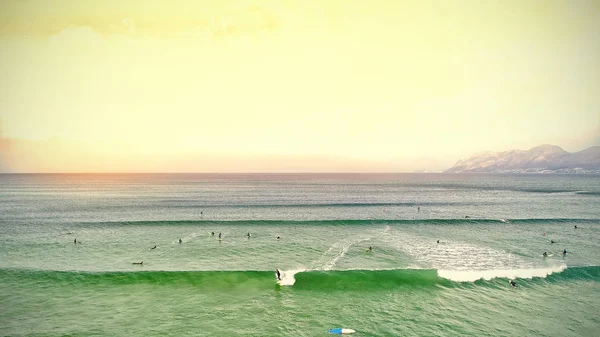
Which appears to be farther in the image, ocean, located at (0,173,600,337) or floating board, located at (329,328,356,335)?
ocean, located at (0,173,600,337)

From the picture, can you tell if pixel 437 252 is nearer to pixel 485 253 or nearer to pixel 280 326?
pixel 485 253

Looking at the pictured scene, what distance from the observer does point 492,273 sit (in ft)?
89.7

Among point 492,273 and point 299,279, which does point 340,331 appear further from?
point 492,273

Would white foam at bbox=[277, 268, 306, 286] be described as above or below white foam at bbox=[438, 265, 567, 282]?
below

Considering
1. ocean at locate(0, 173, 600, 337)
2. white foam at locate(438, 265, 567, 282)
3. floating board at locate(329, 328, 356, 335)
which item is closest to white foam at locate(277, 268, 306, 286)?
ocean at locate(0, 173, 600, 337)

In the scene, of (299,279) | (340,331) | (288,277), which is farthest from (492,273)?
(288,277)

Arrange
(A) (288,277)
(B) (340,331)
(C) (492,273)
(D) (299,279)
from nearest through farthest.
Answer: (B) (340,331)
(D) (299,279)
(A) (288,277)
(C) (492,273)

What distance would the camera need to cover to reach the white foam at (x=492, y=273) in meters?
26.4

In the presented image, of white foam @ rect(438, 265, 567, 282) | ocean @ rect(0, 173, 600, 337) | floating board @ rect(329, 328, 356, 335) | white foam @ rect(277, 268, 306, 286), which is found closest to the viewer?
floating board @ rect(329, 328, 356, 335)

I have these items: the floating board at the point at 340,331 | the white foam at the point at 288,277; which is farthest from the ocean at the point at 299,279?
the floating board at the point at 340,331

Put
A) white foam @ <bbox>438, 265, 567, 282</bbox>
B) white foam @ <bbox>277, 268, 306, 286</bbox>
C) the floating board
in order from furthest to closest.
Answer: white foam @ <bbox>438, 265, 567, 282</bbox>, white foam @ <bbox>277, 268, 306, 286</bbox>, the floating board

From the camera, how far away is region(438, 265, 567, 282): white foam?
86.7ft

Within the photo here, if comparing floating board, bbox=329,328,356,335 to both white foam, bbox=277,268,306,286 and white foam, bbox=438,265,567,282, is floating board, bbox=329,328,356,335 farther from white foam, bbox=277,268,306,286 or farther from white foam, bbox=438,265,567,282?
white foam, bbox=438,265,567,282

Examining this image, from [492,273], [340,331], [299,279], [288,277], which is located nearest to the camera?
[340,331]
